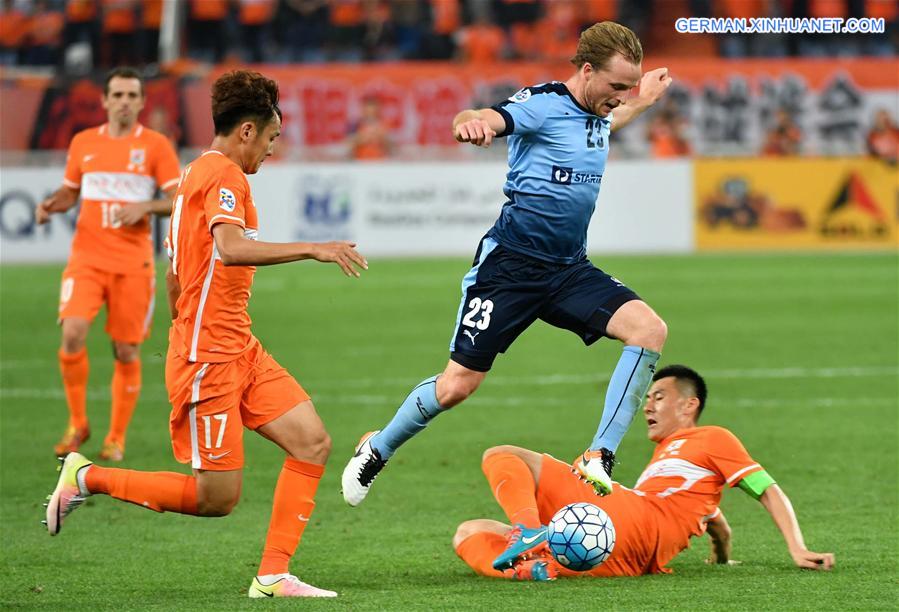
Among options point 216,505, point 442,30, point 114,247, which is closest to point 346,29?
point 442,30

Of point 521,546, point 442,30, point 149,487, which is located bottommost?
point 521,546

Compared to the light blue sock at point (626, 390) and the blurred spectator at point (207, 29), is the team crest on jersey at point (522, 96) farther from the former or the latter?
the blurred spectator at point (207, 29)

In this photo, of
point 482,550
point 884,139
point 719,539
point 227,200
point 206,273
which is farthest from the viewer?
point 884,139

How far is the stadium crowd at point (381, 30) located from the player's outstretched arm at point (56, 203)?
1665 cm

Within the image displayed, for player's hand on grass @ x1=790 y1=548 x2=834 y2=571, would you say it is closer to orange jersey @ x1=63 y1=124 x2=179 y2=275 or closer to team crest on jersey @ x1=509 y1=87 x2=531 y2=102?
team crest on jersey @ x1=509 y1=87 x2=531 y2=102

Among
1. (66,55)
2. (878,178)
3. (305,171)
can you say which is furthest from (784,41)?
(66,55)

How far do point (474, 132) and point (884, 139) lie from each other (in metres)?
20.4

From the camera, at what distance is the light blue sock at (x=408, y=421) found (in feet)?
23.6

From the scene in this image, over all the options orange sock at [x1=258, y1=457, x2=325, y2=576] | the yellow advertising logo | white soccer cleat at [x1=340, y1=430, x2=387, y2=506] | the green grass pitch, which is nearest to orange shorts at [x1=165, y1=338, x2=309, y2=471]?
orange sock at [x1=258, y1=457, x2=325, y2=576]

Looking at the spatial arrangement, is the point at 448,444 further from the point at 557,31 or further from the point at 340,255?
the point at 557,31

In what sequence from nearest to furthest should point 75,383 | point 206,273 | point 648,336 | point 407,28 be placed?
point 206,273 < point 648,336 < point 75,383 < point 407,28

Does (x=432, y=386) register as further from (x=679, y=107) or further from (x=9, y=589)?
(x=679, y=107)

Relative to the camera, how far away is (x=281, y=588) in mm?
6211

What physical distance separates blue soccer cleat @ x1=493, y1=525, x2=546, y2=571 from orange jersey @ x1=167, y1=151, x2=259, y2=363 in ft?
4.69
